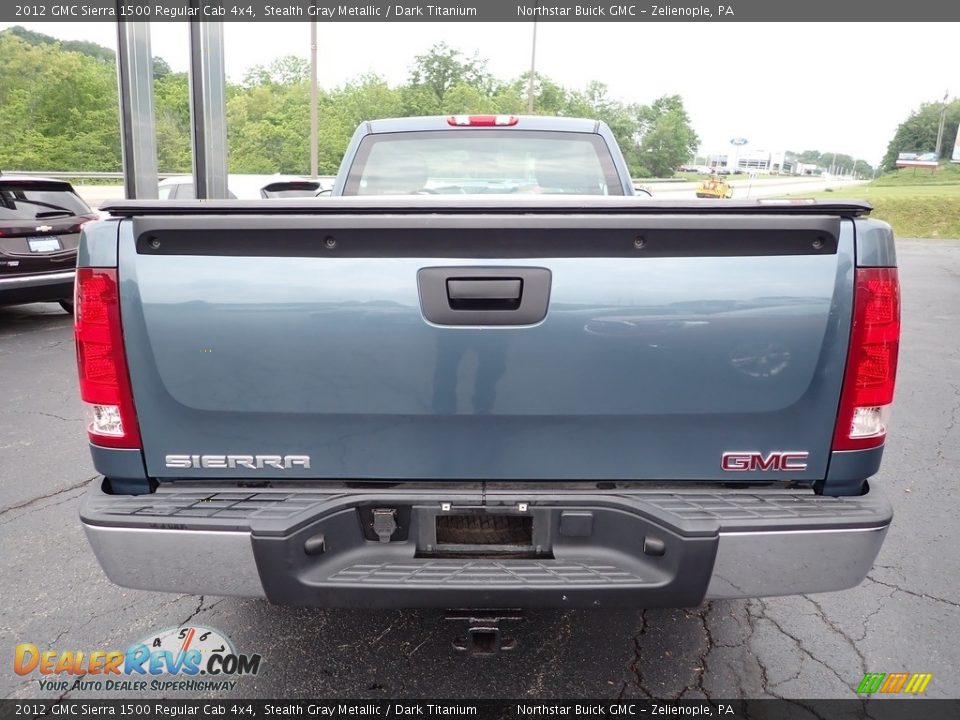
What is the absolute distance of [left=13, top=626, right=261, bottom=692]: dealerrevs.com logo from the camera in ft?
7.89

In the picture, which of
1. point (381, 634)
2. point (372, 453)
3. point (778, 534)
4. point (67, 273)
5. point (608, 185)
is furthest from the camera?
point (67, 273)

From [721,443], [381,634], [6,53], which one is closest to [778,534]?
[721,443]

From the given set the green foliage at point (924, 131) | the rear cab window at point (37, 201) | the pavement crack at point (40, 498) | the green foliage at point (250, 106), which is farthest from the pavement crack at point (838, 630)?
the green foliage at point (924, 131)

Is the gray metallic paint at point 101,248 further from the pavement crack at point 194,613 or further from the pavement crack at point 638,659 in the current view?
the pavement crack at point 638,659

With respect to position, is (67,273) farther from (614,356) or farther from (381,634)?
(614,356)

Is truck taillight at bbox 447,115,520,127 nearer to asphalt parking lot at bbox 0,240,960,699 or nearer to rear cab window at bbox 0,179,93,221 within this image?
asphalt parking lot at bbox 0,240,960,699

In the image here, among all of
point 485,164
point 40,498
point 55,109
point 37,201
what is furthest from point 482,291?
point 55,109

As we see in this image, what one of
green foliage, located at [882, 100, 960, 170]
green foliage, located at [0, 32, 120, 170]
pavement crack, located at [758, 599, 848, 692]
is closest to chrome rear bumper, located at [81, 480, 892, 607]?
pavement crack, located at [758, 599, 848, 692]

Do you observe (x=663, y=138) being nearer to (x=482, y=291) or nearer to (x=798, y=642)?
(x=798, y=642)

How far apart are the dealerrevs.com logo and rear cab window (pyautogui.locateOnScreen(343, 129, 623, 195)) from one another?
2482mm

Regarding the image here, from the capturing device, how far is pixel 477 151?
396 centimetres

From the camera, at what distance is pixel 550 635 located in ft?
8.75

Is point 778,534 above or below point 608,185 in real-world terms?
below

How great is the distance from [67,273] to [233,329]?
25.1 feet
